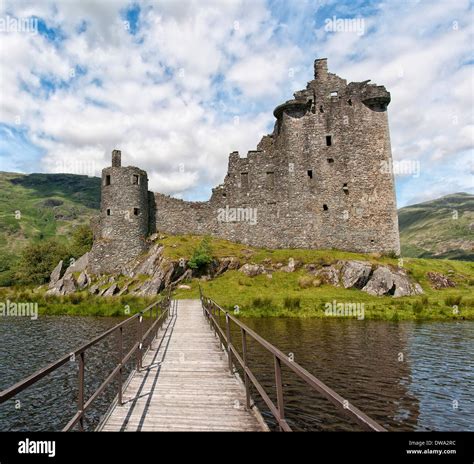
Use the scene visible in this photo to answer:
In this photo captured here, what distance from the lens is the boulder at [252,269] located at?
3472 cm

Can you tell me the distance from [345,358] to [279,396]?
10.3 metres

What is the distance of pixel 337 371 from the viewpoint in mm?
12695

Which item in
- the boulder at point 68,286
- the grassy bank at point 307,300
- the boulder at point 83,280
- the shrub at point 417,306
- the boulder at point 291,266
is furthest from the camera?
the boulder at point 83,280

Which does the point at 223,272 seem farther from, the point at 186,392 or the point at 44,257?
the point at 44,257

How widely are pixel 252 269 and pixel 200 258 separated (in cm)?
507

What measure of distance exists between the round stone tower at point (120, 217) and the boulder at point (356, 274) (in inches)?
854

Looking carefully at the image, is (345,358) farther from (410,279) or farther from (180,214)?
(180,214)

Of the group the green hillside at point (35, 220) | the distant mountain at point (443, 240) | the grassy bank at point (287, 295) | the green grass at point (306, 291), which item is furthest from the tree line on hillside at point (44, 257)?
the distant mountain at point (443, 240)

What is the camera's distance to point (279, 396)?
5.13 m

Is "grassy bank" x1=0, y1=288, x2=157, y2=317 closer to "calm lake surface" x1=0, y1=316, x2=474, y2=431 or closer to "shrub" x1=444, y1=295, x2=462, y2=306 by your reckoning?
"calm lake surface" x1=0, y1=316, x2=474, y2=431

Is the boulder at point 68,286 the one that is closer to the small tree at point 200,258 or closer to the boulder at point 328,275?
the small tree at point 200,258

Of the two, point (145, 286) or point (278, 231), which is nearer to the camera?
point (145, 286)
